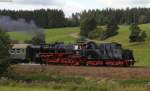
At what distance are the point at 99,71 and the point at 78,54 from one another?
32.2 ft

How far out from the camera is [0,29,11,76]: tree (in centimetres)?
5259

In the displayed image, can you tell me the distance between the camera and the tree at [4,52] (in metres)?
52.6

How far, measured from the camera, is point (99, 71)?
51.2 metres

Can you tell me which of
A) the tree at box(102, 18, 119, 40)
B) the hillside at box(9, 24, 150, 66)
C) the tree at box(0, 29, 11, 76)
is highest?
the tree at box(0, 29, 11, 76)

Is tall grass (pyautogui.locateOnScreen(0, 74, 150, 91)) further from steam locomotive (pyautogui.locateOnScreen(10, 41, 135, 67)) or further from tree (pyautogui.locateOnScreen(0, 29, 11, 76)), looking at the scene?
steam locomotive (pyautogui.locateOnScreen(10, 41, 135, 67))

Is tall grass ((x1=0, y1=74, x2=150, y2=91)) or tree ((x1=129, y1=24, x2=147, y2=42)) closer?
tall grass ((x1=0, y1=74, x2=150, y2=91))

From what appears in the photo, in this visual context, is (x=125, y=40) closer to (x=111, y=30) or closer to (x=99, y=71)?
(x=111, y=30)

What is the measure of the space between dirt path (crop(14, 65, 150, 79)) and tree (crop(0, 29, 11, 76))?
290 centimetres

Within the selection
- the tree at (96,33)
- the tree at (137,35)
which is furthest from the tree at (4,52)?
the tree at (96,33)

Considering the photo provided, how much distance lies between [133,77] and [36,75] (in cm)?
1158

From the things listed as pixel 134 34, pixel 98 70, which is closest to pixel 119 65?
pixel 98 70

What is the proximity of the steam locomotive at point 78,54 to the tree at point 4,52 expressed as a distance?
467cm

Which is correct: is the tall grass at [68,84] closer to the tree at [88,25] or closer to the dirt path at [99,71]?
the dirt path at [99,71]

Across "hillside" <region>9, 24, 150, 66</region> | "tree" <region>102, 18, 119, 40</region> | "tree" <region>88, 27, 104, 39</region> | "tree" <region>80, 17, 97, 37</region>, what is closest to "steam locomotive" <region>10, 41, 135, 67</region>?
"hillside" <region>9, 24, 150, 66</region>
